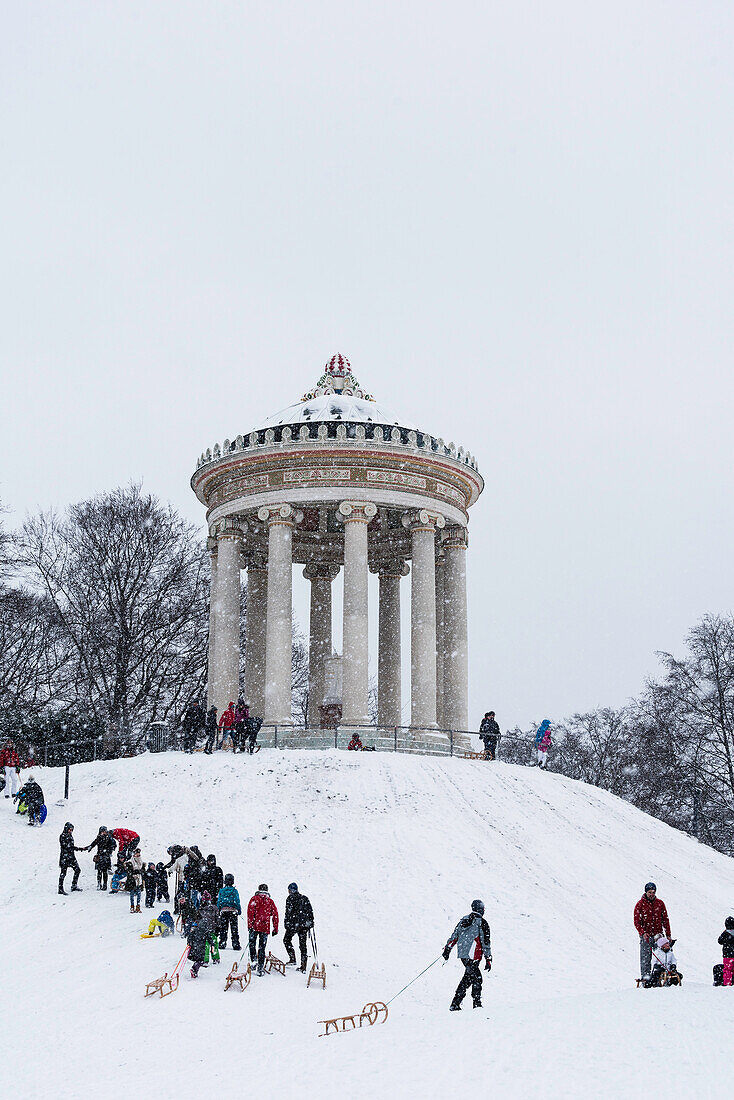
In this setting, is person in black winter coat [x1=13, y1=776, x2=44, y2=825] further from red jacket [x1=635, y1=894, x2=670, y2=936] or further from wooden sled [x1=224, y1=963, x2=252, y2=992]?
red jacket [x1=635, y1=894, x2=670, y2=936]

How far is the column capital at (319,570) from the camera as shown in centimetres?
4094

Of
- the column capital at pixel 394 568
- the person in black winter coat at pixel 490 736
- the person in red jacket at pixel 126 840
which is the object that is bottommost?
the person in red jacket at pixel 126 840

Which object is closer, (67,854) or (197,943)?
(197,943)

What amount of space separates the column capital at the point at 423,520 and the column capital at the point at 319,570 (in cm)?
861

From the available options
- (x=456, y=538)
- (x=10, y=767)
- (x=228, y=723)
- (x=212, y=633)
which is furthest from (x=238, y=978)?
(x=456, y=538)

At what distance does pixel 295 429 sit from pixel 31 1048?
893 inches

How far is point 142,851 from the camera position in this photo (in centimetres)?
2167

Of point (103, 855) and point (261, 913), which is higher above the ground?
point (103, 855)

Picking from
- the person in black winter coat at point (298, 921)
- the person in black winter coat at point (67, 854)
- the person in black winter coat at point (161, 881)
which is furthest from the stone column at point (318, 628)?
the person in black winter coat at point (298, 921)

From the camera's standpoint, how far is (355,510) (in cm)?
3164

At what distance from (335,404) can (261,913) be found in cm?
2445

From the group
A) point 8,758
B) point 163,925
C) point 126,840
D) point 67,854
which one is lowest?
point 163,925

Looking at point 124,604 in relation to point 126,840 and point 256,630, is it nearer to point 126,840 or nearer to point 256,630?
point 256,630

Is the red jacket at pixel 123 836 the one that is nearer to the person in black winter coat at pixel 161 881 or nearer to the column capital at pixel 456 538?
the person in black winter coat at pixel 161 881
